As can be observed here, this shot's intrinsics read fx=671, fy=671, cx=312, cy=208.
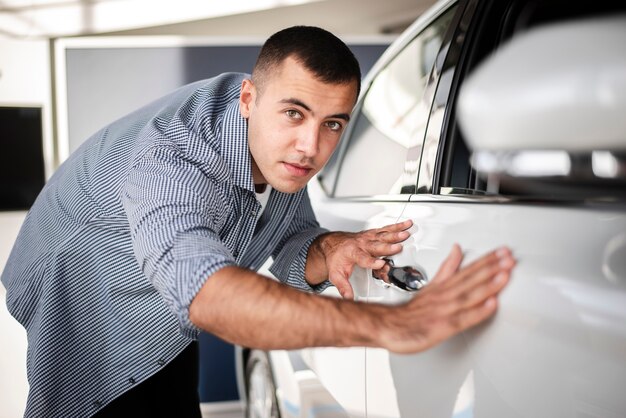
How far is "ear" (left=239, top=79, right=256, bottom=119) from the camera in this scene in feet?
5.23

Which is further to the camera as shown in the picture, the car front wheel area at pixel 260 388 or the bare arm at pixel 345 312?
the car front wheel area at pixel 260 388

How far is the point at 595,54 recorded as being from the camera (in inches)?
23.7

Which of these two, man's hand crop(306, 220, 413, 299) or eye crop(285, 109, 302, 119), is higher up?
eye crop(285, 109, 302, 119)

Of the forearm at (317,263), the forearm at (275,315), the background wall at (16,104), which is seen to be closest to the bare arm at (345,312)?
the forearm at (275,315)

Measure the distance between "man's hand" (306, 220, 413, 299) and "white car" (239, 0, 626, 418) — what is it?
4cm

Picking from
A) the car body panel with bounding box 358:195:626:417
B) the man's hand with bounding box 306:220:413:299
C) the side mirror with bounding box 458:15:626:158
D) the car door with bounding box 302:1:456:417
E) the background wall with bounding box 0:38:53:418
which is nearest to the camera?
the side mirror with bounding box 458:15:626:158

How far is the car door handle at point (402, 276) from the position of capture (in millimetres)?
1088

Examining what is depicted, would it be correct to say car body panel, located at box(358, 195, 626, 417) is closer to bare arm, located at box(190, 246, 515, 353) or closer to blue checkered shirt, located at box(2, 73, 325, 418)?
bare arm, located at box(190, 246, 515, 353)

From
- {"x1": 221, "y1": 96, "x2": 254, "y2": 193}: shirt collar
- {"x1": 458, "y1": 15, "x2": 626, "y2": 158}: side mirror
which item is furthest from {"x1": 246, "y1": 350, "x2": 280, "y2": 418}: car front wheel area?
{"x1": 458, "y1": 15, "x2": 626, "y2": 158}: side mirror

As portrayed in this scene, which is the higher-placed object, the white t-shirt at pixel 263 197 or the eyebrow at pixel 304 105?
the eyebrow at pixel 304 105

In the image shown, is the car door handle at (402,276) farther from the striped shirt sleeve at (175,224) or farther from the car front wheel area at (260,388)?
the car front wheel area at (260,388)

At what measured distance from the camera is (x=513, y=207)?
0.94 meters

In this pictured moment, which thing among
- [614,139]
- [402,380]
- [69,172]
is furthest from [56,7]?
[614,139]

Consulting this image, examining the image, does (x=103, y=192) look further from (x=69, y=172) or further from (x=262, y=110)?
(x=262, y=110)
